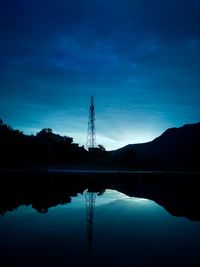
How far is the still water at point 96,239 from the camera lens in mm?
6656

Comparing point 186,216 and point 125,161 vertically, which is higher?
point 125,161

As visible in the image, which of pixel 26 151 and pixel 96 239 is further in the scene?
pixel 26 151

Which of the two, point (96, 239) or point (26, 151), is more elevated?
point (26, 151)

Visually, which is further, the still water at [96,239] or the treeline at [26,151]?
the treeline at [26,151]

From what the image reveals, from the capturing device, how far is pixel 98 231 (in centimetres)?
968

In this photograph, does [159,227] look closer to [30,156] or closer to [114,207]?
[114,207]

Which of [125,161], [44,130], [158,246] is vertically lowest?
[158,246]

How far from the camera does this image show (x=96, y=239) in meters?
8.59

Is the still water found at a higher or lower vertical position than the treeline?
lower

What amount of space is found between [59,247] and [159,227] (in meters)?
4.94

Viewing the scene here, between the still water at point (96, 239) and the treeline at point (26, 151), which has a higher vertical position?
the treeline at point (26, 151)

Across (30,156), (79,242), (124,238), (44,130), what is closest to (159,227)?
(124,238)

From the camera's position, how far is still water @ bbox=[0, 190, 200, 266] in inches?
262

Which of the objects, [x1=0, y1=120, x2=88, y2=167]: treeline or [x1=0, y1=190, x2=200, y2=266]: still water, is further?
[x1=0, y1=120, x2=88, y2=167]: treeline
